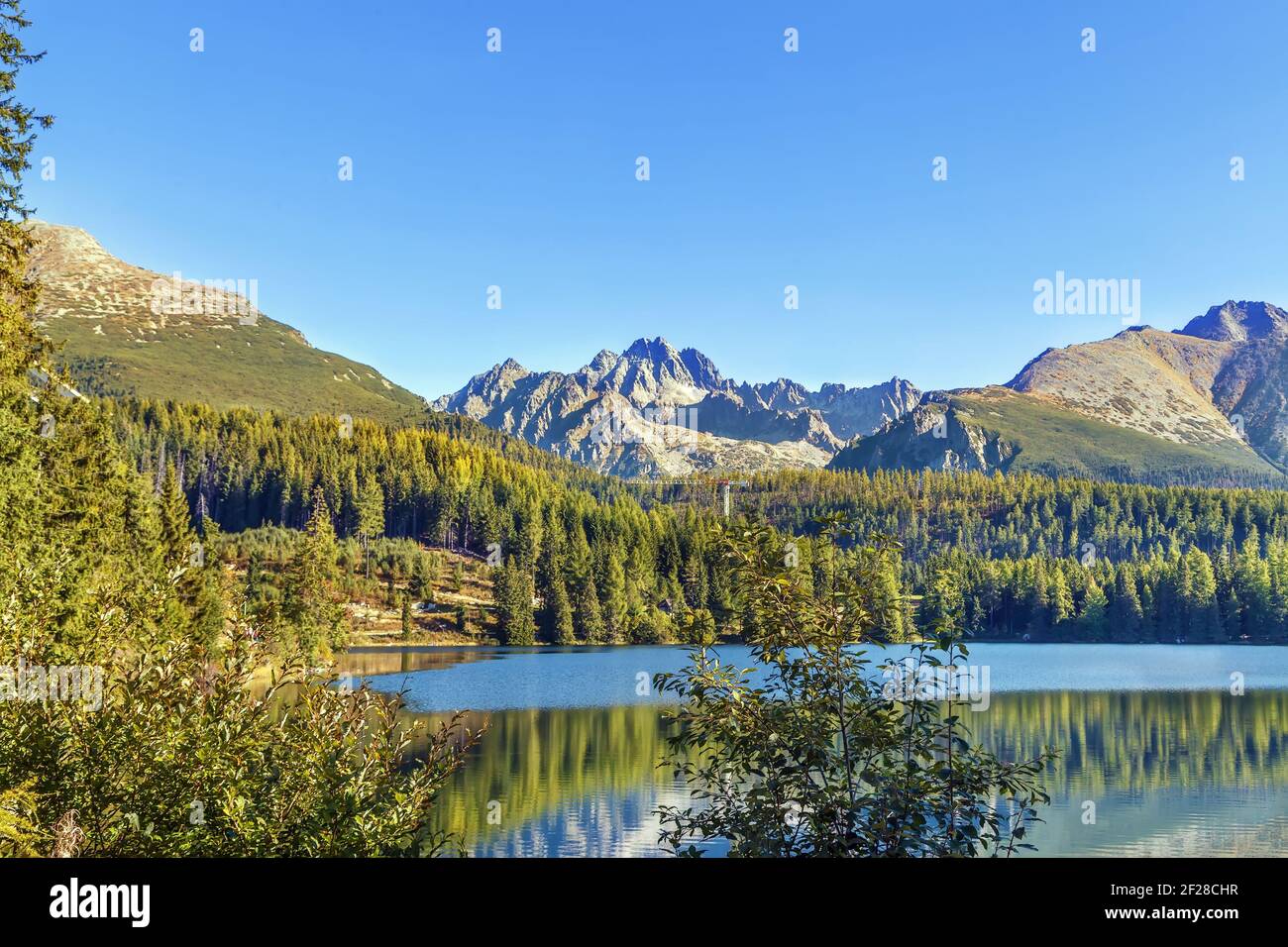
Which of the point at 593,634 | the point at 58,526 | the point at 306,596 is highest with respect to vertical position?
the point at 58,526

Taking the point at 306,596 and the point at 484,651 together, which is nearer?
the point at 306,596

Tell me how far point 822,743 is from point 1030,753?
156 ft

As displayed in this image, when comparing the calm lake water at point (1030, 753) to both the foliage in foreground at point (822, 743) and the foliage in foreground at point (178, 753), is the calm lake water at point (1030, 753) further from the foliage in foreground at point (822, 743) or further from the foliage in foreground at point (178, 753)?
the foliage in foreground at point (822, 743)

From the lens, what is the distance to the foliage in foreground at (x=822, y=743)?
9.48m

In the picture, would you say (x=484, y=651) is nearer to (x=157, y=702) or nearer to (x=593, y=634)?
(x=593, y=634)

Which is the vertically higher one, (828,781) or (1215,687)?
(828,781)

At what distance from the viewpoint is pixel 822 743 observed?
966cm

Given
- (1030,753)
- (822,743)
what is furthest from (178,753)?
(1030,753)

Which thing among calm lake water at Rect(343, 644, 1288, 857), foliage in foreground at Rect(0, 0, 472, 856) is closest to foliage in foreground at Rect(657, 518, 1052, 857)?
calm lake water at Rect(343, 644, 1288, 857)

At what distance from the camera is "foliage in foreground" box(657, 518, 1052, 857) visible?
948 cm

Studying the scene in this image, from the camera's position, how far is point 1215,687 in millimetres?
88250

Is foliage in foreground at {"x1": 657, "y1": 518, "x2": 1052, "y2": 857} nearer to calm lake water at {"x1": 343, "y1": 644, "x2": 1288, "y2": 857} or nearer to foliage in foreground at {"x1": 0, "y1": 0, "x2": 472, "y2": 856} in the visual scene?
calm lake water at {"x1": 343, "y1": 644, "x2": 1288, "y2": 857}
